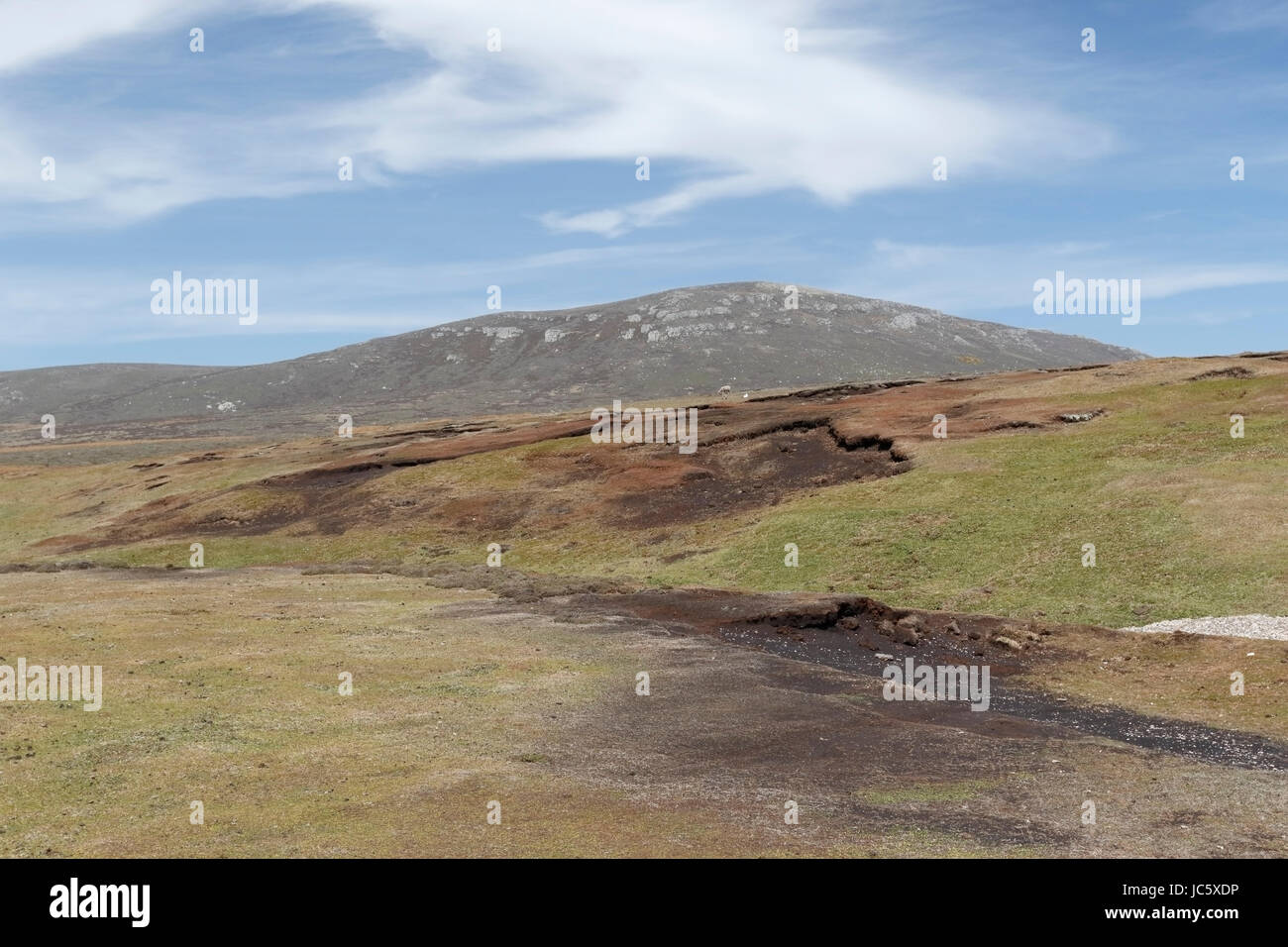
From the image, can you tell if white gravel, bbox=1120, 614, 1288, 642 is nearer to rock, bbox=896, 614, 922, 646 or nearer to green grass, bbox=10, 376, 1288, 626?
green grass, bbox=10, 376, 1288, 626

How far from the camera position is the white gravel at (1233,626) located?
35.7 m

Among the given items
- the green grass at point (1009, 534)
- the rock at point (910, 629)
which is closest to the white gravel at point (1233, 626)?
the green grass at point (1009, 534)

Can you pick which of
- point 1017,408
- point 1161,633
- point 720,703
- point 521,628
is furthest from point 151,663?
point 1017,408

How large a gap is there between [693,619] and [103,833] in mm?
26836

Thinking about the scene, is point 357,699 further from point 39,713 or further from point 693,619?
point 693,619

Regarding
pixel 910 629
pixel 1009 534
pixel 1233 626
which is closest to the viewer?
pixel 1233 626

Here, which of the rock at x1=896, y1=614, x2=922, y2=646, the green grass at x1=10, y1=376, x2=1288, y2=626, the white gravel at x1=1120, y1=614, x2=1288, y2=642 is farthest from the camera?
the green grass at x1=10, y1=376, x2=1288, y2=626

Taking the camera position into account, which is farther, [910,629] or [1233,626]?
[910,629]

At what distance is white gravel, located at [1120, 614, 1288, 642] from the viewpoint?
35688 mm

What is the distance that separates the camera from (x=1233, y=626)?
3675 centimetres

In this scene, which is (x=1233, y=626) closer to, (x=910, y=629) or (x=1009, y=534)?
(x=910, y=629)

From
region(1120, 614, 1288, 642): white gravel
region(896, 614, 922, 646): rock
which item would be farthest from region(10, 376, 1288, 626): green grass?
region(896, 614, 922, 646): rock

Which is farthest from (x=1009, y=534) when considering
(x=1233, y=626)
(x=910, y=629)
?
(x=1233, y=626)

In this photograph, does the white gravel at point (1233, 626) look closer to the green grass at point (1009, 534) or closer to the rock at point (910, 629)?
the green grass at point (1009, 534)
